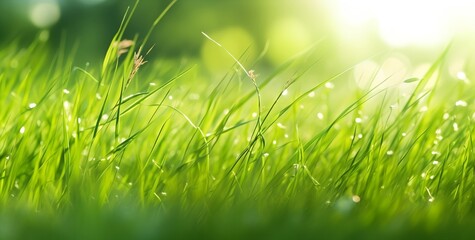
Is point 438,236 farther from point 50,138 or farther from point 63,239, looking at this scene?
point 50,138

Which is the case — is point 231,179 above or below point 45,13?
below

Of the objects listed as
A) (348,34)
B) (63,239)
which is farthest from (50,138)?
(348,34)

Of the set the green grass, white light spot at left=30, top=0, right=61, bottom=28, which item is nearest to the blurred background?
white light spot at left=30, top=0, right=61, bottom=28

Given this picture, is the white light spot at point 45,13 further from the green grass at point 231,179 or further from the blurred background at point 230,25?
the green grass at point 231,179

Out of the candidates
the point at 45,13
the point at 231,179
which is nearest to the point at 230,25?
the point at 45,13

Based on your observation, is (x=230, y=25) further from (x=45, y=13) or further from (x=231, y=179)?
(x=231, y=179)

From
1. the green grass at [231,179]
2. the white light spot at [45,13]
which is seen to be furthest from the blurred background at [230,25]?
the green grass at [231,179]

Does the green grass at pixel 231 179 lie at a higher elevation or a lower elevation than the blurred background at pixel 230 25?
lower
